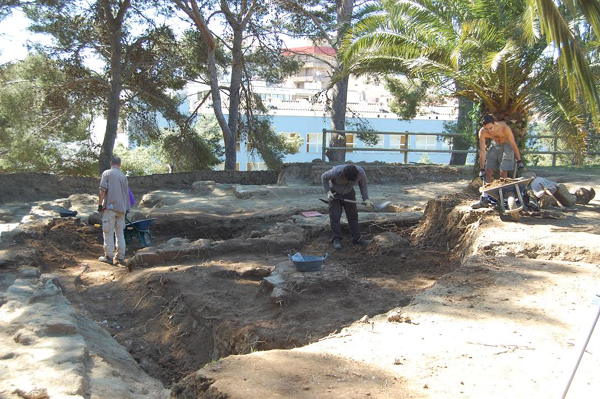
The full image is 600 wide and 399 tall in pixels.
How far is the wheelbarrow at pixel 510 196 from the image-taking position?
7.56 meters

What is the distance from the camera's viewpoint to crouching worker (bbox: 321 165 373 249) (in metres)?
8.26

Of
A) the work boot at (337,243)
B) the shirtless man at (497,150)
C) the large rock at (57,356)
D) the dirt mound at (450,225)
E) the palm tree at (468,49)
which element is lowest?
the large rock at (57,356)

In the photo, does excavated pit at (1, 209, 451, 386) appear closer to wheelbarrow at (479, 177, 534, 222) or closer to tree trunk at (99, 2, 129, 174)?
wheelbarrow at (479, 177, 534, 222)

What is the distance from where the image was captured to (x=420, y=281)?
278 inches

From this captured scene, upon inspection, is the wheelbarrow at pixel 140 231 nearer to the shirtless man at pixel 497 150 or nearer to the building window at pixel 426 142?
the shirtless man at pixel 497 150

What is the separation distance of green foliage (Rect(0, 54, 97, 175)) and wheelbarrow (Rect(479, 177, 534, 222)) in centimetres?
1384

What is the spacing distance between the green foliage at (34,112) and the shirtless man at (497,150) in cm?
1308

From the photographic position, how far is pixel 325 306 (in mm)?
5871

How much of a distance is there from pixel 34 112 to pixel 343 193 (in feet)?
44.1

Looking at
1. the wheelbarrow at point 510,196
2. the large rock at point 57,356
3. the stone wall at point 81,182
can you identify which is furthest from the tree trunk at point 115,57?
the wheelbarrow at point 510,196

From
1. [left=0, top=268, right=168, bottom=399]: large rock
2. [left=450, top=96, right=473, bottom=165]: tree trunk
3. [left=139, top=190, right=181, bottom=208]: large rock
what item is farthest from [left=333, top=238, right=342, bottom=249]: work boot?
[left=450, top=96, right=473, bottom=165]: tree trunk

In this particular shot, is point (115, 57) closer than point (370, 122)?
Yes

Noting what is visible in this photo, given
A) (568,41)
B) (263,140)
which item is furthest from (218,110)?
(568,41)

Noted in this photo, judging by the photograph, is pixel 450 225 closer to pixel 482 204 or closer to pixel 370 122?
pixel 482 204
